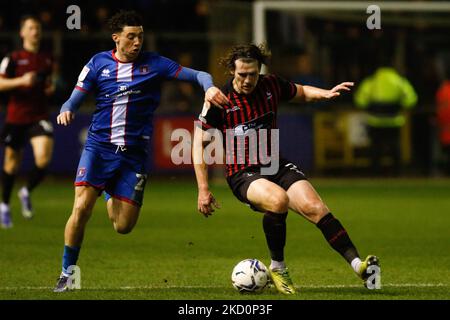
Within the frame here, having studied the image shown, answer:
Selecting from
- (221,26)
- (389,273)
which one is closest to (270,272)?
(389,273)

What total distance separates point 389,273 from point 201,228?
442cm

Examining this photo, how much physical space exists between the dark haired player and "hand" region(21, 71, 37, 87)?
13.3ft

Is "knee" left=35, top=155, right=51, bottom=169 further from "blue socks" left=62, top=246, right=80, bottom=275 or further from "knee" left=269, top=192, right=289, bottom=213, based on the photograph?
"knee" left=269, top=192, right=289, bottom=213

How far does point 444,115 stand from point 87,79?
14.2 metres

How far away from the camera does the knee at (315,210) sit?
850cm

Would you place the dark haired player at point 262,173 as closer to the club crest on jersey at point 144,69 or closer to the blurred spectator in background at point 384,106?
the club crest on jersey at point 144,69

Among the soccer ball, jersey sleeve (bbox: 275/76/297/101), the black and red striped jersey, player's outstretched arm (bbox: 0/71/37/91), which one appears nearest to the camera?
the soccer ball

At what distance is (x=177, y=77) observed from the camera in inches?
351

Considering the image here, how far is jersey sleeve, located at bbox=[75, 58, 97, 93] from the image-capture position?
342 inches

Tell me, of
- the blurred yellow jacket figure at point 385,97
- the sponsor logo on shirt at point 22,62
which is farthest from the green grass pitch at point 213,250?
the blurred yellow jacket figure at point 385,97

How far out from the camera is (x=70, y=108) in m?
8.40

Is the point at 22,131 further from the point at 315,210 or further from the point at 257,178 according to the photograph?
the point at 315,210

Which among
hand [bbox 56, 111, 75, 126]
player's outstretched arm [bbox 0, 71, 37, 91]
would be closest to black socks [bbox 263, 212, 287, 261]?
hand [bbox 56, 111, 75, 126]

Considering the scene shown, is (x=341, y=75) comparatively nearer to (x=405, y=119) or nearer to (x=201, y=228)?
(x=405, y=119)
